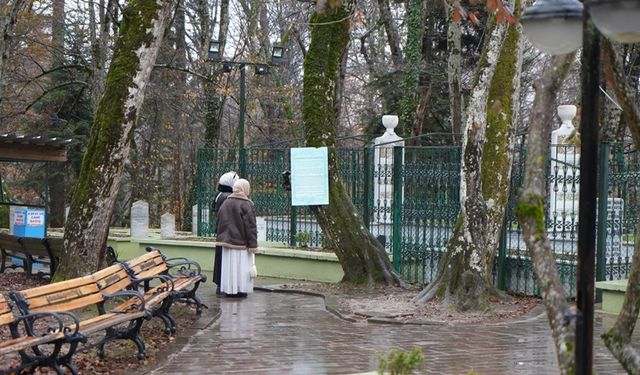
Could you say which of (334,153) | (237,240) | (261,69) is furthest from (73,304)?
(261,69)

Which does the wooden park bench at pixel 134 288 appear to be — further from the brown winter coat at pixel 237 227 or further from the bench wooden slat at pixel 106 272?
the brown winter coat at pixel 237 227

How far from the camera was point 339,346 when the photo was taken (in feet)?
33.8

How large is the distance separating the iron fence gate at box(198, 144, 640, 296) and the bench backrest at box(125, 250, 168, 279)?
15.7ft

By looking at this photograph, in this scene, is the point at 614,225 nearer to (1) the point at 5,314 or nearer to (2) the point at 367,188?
(2) the point at 367,188

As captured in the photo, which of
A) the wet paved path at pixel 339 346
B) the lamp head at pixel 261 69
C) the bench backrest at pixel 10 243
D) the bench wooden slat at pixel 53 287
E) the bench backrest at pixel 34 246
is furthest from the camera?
the lamp head at pixel 261 69

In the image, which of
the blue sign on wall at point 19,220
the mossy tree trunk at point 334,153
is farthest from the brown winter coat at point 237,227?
the blue sign on wall at point 19,220

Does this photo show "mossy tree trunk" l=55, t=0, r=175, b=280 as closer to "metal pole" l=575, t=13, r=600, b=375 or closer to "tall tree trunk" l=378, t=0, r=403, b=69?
"metal pole" l=575, t=13, r=600, b=375

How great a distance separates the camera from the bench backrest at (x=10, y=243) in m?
16.8

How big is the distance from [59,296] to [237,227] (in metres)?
5.69

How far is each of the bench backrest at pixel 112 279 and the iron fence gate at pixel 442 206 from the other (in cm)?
607

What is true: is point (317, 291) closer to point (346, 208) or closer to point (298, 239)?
point (346, 208)

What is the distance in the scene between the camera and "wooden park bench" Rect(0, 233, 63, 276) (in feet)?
50.9

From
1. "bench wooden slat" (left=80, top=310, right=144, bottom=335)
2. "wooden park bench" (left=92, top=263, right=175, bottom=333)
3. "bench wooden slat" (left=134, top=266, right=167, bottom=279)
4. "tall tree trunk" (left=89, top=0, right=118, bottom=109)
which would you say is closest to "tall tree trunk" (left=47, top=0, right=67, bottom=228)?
"tall tree trunk" (left=89, top=0, right=118, bottom=109)

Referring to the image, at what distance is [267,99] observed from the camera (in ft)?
125
